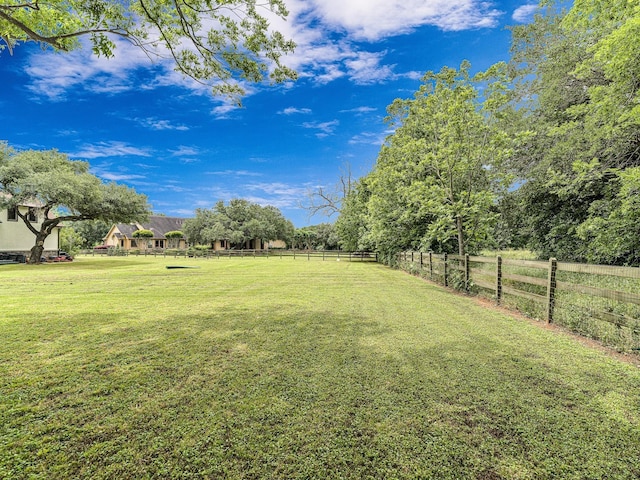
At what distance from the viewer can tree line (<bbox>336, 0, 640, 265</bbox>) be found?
8.19m

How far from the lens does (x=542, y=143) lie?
11.8 meters

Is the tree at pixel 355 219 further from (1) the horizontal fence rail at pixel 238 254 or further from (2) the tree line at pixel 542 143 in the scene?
(2) the tree line at pixel 542 143

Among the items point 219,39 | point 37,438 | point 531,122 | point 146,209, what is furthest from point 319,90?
point 37,438

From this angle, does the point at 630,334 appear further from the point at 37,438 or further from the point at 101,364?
the point at 101,364

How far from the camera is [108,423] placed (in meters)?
2.47

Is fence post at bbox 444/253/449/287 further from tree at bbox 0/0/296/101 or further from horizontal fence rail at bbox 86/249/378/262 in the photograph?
horizontal fence rail at bbox 86/249/378/262

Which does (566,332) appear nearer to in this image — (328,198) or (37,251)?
(37,251)

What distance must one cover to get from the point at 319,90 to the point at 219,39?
724 inches

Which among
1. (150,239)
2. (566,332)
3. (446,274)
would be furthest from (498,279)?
(150,239)

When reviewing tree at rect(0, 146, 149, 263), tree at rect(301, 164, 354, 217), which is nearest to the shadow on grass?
tree at rect(0, 146, 149, 263)

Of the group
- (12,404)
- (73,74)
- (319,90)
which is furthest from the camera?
(319,90)

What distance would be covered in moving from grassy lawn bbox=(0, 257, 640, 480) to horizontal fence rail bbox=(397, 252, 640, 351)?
521 mm

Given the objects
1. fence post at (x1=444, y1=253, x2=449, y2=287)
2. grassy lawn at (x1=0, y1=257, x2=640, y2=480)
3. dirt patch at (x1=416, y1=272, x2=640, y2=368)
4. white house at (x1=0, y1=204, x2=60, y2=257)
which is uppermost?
white house at (x1=0, y1=204, x2=60, y2=257)

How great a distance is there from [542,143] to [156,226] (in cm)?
5224
